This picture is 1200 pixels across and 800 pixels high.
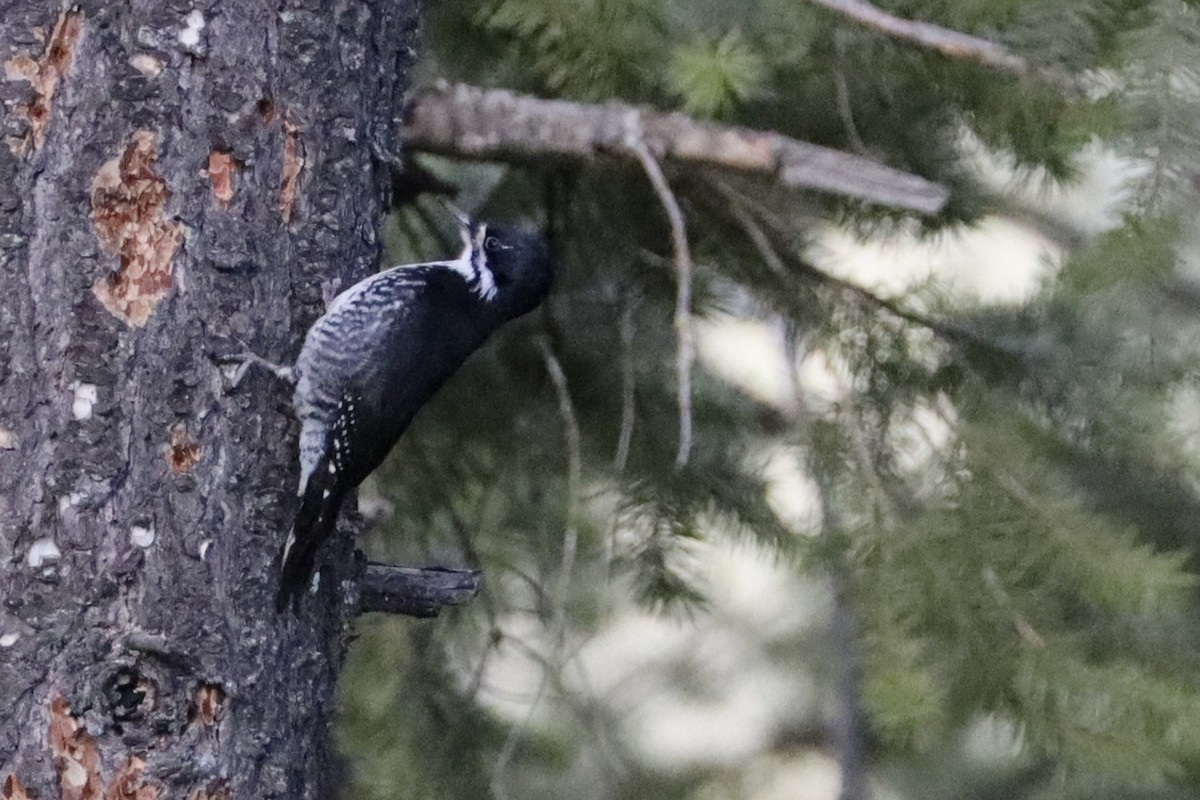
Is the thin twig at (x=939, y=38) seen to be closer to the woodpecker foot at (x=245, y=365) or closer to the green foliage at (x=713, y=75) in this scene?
the green foliage at (x=713, y=75)

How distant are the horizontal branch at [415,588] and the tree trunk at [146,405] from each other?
0.19m

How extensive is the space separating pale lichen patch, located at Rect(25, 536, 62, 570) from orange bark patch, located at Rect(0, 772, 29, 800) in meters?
0.28

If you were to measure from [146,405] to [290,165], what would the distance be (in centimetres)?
42

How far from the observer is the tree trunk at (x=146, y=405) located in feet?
6.75

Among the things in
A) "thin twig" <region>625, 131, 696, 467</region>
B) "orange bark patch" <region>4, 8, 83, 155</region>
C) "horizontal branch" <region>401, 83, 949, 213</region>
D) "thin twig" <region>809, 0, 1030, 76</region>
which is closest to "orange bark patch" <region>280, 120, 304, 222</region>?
"orange bark patch" <region>4, 8, 83, 155</region>

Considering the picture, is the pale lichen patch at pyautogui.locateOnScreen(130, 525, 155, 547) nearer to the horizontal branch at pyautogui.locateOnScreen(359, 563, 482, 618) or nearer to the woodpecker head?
the horizontal branch at pyautogui.locateOnScreen(359, 563, 482, 618)

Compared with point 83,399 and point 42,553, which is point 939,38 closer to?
point 83,399

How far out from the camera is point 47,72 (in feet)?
6.99

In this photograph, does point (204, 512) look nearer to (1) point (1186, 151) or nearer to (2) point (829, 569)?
(2) point (829, 569)

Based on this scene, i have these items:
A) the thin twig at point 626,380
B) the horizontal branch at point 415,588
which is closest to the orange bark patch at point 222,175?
the horizontal branch at point 415,588

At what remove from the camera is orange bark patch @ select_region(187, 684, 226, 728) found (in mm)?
2100

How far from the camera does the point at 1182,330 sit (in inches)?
153

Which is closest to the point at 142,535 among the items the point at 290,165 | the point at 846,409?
the point at 290,165

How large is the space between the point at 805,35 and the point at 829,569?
85 cm
